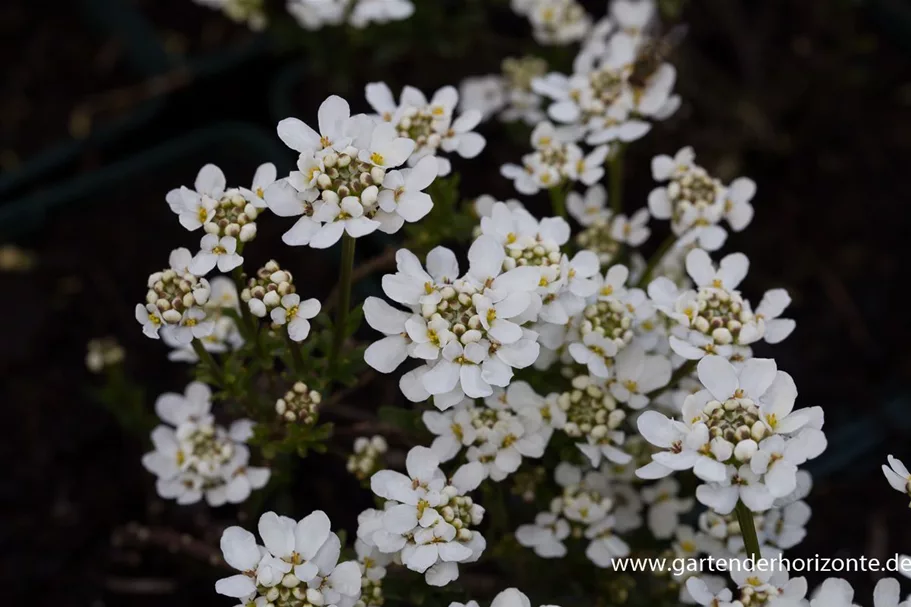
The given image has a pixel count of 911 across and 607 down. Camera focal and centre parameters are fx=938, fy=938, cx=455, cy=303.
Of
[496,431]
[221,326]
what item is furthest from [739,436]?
[221,326]

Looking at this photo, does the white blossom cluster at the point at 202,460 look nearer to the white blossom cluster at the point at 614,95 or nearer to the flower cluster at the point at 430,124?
the flower cluster at the point at 430,124

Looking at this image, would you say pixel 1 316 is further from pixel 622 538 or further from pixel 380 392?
pixel 622 538

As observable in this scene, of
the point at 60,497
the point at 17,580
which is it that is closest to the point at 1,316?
the point at 60,497

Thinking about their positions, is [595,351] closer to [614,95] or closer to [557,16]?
[614,95]

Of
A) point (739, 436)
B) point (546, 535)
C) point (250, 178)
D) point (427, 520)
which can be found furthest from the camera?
point (250, 178)

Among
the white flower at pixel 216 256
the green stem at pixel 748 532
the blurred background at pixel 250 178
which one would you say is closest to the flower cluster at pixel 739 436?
the green stem at pixel 748 532
